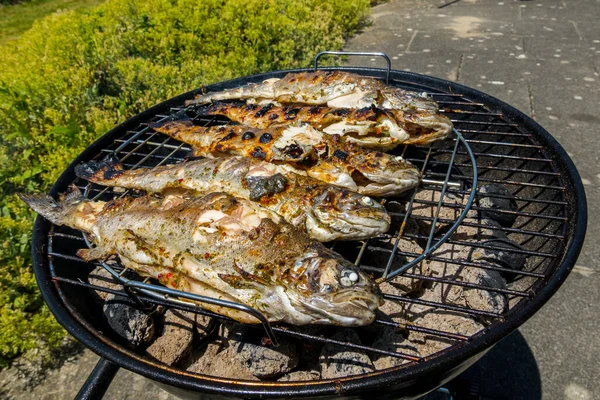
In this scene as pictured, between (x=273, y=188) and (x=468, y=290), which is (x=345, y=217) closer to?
(x=273, y=188)

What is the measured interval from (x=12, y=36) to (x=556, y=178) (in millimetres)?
13060

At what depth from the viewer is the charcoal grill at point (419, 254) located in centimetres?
170

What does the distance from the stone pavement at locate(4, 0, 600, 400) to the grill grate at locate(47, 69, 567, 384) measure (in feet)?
2.73

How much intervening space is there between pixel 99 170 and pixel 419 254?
225 centimetres

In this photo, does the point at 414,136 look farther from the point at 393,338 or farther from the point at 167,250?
the point at 167,250

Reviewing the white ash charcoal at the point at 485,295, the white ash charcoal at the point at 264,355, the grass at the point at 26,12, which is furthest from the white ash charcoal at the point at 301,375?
the grass at the point at 26,12

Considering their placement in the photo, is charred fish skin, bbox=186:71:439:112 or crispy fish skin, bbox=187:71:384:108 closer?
charred fish skin, bbox=186:71:439:112

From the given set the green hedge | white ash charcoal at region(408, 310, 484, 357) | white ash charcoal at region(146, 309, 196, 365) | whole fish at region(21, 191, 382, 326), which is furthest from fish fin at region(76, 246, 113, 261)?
white ash charcoal at region(408, 310, 484, 357)

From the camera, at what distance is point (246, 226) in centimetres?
219

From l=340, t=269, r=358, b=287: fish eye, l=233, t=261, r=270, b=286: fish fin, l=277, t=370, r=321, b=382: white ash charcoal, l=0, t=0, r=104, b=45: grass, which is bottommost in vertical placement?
l=0, t=0, r=104, b=45: grass

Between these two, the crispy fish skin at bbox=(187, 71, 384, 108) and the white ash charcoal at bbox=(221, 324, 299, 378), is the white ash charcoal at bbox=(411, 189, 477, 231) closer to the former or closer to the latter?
the crispy fish skin at bbox=(187, 71, 384, 108)

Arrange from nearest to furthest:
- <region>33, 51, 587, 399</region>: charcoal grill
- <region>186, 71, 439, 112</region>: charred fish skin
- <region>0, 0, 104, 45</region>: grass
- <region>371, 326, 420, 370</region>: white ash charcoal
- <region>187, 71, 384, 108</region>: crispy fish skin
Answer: <region>33, 51, 587, 399</region>: charcoal grill → <region>371, 326, 420, 370</region>: white ash charcoal → <region>186, 71, 439, 112</region>: charred fish skin → <region>187, 71, 384, 108</region>: crispy fish skin → <region>0, 0, 104, 45</region>: grass

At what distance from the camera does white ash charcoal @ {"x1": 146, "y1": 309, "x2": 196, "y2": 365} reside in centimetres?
235

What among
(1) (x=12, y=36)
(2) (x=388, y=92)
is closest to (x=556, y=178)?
(2) (x=388, y=92)
